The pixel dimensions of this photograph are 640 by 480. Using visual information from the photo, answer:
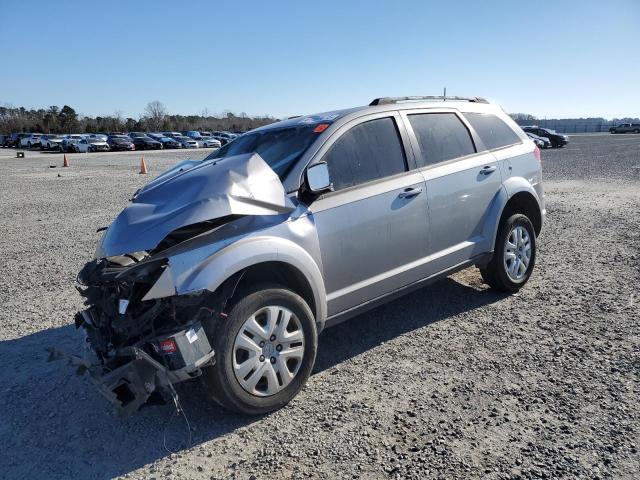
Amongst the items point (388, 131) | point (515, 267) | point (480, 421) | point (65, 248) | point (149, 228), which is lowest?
point (480, 421)

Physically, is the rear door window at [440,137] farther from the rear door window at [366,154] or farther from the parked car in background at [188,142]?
the parked car in background at [188,142]

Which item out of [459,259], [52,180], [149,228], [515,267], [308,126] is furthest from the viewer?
[52,180]

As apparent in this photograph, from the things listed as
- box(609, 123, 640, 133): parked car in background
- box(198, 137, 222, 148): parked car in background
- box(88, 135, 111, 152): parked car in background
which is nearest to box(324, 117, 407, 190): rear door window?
box(88, 135, 111, 152): parked car in background

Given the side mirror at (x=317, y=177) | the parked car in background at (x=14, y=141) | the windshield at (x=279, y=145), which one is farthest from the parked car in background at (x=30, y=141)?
the side mirror at (x=317, y=177)

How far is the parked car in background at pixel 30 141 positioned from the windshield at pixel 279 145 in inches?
2133

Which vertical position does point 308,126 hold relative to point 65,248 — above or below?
above

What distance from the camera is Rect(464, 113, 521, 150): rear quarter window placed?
4.98m

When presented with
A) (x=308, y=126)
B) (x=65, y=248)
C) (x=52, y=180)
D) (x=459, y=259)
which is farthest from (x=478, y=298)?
(x=52, y=180)

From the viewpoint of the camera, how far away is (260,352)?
3.10 m

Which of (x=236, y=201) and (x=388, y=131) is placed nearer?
(x=236, y=201)

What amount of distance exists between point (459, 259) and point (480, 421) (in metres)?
1.79

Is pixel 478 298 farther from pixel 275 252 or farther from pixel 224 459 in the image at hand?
pixel 224 459

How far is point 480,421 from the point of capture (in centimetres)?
304

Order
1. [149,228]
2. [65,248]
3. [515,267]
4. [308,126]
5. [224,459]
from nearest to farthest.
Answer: [224,459] → [149,228] → [308,126] → [515,267] → [65,248]
